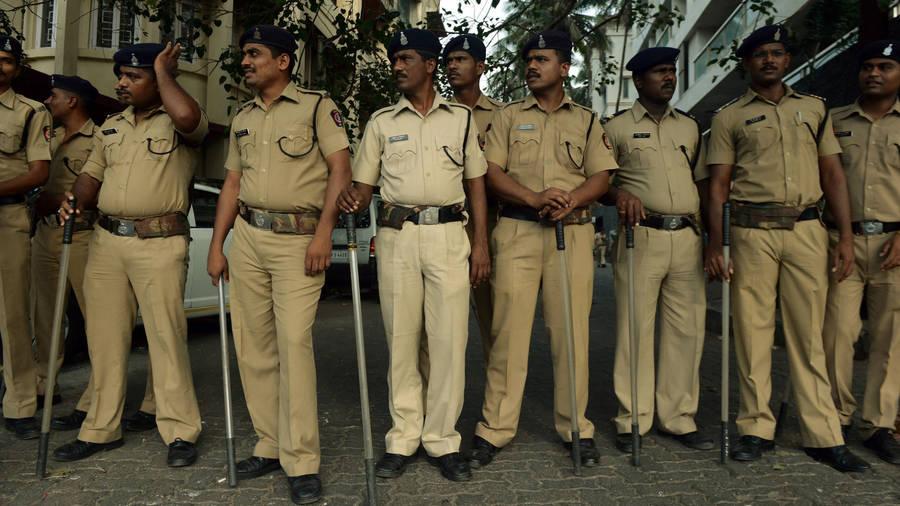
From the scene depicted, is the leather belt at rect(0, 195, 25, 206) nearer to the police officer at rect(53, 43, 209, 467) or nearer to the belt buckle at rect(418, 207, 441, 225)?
the police officer at rect(53, 43, 209, 467)

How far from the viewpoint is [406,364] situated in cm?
356

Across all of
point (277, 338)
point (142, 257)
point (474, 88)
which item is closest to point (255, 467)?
point (277, 338)

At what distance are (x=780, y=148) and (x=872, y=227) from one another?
30.2 inches

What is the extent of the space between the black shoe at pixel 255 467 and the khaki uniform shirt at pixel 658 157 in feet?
8.68

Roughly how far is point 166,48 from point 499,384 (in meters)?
2.70

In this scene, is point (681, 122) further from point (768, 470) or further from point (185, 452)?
point (185, 452)

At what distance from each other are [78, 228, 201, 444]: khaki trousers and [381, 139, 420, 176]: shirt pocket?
1.32m

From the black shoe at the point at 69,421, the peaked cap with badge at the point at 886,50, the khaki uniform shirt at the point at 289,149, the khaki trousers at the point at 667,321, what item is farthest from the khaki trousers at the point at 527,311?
the black shoe at the point at 69,421

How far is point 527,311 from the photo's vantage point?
3826 mm

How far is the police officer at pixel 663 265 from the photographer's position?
3986mm

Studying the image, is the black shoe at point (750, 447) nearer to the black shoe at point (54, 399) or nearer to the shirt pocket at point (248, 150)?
the shirt pocket at point (248, 150)

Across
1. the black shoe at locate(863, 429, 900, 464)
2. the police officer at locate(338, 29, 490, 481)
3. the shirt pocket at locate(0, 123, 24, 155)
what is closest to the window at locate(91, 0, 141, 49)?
the shirt pocket at locate(0, 123, 24, 155)

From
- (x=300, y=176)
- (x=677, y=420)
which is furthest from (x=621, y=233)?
(x=300, y=176)

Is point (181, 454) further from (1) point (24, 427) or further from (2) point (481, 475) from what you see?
(2) point (481, 475)
